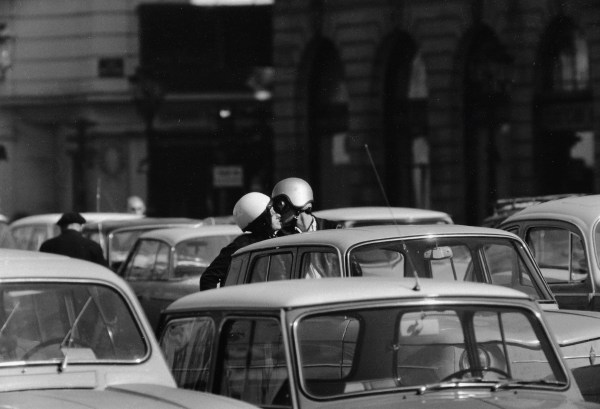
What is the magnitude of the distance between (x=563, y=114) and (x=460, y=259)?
20.7m

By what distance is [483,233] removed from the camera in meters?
9.32

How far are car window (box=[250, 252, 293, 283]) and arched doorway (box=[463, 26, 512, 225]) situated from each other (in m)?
22.4

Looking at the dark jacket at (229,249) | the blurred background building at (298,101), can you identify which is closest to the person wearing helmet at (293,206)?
the dark jacket at (229,249)

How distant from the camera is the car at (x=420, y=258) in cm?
893

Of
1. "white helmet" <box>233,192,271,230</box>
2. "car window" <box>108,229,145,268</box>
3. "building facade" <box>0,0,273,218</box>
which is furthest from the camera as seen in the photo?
"building facade" <box>0,0,273,218</box>

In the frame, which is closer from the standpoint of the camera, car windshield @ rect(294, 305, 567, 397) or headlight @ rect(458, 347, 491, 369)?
car windshield @ rect(294, 305, 567, 397)

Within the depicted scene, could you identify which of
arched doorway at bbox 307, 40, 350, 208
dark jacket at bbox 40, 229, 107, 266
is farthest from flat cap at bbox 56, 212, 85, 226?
arched doorway at bbox 307, 40, 350, 208

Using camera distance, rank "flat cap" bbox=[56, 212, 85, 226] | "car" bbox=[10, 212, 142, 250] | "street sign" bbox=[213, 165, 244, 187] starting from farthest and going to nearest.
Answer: "street sign" bbox=[213, 165, 244, 187] < "car" bbox=[10, 212, 142, 250] < "flat cap" bbox=[56, 212, 85, 226]

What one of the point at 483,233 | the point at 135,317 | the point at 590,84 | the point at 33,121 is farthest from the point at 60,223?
the point at 33,121

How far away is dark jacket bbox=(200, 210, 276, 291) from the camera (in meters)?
10.7

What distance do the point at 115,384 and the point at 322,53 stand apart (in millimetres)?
31303

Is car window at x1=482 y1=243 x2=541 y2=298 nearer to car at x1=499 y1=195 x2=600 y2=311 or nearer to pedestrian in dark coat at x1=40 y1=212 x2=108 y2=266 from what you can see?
car at x1=499 y1=195 x2=600 y2=311

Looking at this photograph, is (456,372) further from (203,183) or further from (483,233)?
(203,183)

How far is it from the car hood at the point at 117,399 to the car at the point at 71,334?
0.01 metres
